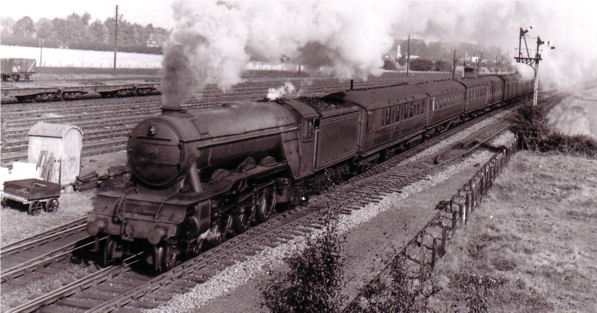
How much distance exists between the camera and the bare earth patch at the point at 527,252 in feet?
30.8

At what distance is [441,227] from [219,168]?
5.07 m

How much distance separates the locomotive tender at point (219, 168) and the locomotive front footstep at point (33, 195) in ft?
9.33

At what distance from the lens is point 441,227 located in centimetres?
1242

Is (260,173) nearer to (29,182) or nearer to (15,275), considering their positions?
(15,275)

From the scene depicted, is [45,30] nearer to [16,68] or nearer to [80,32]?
[80,32]

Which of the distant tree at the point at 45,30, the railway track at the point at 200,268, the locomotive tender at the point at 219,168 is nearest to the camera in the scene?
the railway track at the point at 200,268

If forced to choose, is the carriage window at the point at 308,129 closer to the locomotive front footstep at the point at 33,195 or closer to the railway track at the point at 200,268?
the railway track at the point at 200,268

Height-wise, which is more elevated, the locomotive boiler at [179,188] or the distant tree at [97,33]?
the distant tree at [97,33]

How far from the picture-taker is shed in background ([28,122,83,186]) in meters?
15.5

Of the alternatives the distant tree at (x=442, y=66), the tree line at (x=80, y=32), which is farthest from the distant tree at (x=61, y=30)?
the distant tree at (x=442, y=66)

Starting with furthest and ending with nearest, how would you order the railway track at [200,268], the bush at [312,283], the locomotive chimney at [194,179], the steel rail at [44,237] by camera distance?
the steel rail at [44,237], the locomotive chimney at [194,179], the railway track at [200,268], the bush at [312,283]

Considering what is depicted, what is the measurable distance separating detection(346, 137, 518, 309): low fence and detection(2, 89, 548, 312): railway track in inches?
66.1

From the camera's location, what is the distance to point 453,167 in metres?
20.9

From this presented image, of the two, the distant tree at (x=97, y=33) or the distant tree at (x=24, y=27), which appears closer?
the distant tree at (x=24, y=27)
